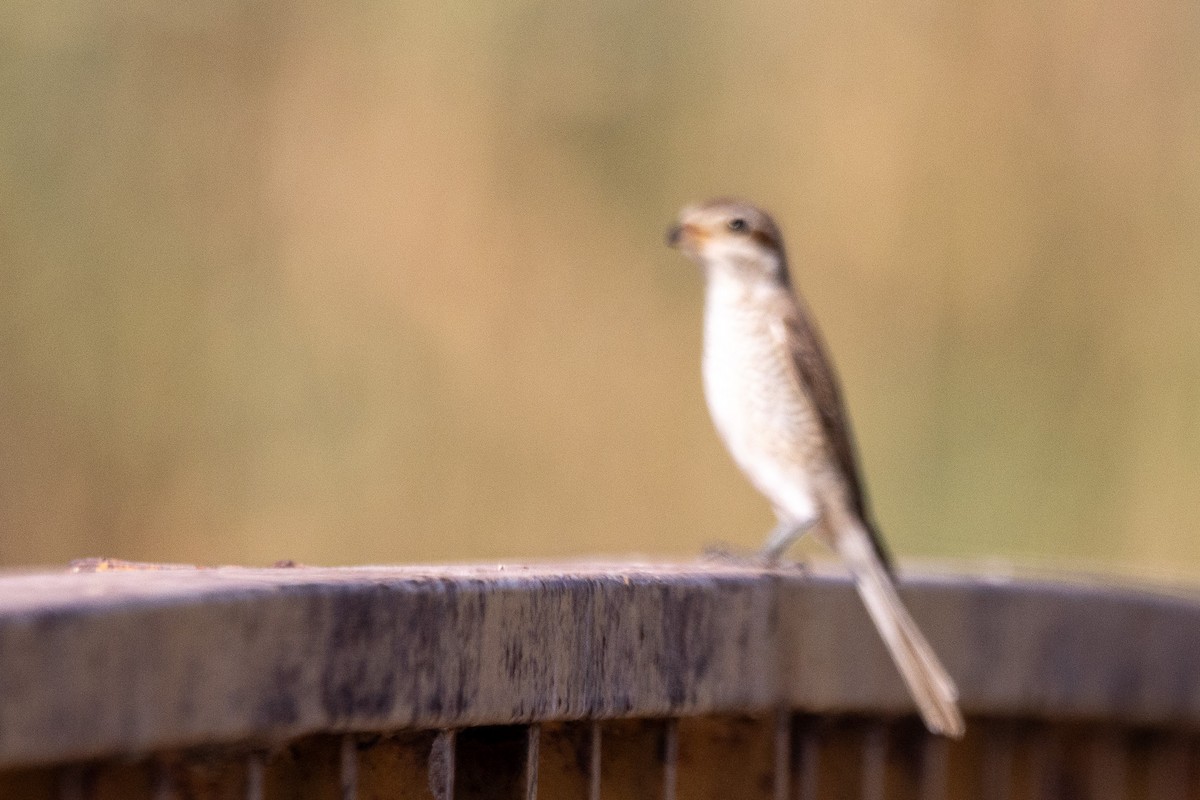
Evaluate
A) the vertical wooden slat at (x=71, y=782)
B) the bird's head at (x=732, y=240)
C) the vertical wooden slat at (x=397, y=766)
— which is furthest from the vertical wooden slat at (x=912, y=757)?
the bird's head at (x=732, y=240)

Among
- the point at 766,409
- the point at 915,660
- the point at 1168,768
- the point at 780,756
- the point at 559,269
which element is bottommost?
the point at 1168,768

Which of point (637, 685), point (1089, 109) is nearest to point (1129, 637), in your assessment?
point (637, 685)

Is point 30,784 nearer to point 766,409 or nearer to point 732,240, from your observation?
point 766,409

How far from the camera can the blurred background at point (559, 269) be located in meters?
6.40

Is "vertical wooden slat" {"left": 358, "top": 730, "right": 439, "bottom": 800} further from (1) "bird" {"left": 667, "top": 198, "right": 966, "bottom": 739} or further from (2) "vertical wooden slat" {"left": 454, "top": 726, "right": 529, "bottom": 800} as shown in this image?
(1) "bird" {"left": 667, "top": 198, "right": 966, "bottom": 739}

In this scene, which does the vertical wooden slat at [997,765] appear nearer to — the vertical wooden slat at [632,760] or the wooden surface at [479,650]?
the wooden surface at [479,650]

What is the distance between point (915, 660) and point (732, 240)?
7.63 feet

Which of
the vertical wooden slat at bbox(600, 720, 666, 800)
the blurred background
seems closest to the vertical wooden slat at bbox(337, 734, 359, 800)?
the vertical wooden slat at bbox(600, 720, 666, 800)

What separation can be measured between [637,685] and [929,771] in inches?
28.8

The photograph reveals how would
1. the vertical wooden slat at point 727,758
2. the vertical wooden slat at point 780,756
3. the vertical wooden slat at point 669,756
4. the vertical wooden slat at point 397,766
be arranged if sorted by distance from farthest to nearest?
the vertical wooden slat at point 780,756, the vertical wooden slat at point 727,758, the vertical wooden slat at point 669,756, the vertical wooden slat at point 397,766

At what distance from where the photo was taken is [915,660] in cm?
224

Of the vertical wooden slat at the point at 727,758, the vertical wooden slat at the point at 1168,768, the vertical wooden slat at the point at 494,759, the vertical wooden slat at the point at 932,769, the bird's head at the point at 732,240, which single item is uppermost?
the bird's head at the point at 732,240

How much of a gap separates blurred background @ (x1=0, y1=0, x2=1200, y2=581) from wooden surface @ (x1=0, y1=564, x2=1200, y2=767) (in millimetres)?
3897

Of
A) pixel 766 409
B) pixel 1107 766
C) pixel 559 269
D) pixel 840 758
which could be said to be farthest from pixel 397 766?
pixel 559 269
